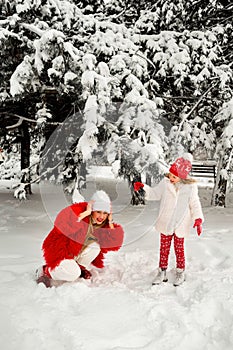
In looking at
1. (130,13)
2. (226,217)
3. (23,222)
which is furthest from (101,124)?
(130,13)

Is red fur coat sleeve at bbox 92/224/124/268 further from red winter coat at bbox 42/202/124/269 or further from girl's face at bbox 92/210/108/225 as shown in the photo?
red winter coat at bbox 42/202/124/269

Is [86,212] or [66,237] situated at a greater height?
[86,212]

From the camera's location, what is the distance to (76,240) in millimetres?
3877

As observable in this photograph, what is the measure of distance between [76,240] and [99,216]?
0.38m

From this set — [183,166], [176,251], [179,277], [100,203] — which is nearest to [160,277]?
[179,277]

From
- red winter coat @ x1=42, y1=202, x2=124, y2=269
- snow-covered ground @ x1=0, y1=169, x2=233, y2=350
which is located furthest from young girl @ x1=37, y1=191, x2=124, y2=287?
snow-covered ground @ x1=0, y1=169, x2=233, y2=350

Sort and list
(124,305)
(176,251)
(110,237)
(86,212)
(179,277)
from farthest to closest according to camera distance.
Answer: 1. (110,237)
2. (176,251)
3. (179,277)
4. (86,212)
5. (124,305)

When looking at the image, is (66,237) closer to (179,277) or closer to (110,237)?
(110,237)

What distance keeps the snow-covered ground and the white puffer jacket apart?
0.62 m

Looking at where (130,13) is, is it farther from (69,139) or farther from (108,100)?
(108,100)

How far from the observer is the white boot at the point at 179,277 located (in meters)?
3.89

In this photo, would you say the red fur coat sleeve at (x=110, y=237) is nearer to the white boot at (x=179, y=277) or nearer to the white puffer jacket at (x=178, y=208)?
the white puffer jacket at (x=178, y=208)

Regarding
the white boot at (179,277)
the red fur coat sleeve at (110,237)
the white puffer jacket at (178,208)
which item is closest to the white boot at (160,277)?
the white boot at (179,277)

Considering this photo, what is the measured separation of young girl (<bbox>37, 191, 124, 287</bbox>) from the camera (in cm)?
382
